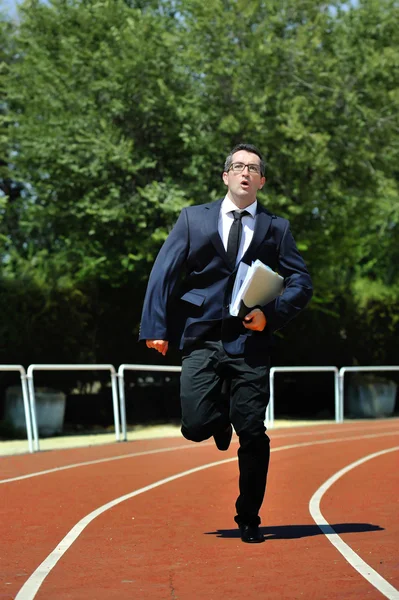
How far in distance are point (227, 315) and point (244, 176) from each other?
875mm

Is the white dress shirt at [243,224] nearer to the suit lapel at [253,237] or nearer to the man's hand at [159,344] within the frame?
the suit lapel at [253,237]

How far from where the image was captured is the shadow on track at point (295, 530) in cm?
821

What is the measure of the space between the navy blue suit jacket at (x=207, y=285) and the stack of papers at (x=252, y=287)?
0.09 meters

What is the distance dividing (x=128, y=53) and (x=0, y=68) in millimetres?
3799

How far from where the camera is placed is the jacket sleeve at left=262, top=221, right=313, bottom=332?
770cm

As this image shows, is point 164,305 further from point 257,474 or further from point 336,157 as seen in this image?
point 336,157

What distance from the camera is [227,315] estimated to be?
25.3 ft

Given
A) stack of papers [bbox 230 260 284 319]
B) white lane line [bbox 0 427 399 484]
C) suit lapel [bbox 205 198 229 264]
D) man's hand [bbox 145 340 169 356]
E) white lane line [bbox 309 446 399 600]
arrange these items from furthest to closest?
1. white lane line [bbox 0 427 399 484]
2. suit lapel [bbox 205 198 229 264]
3. man's hand [bbox 145 340 169 356]
4. stack of papers [bbox 230 260 284 319]
5. white lane line [bbox 309 446 399 600]

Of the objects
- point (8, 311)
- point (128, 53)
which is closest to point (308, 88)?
point (128, 53)

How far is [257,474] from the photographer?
7.76 meters

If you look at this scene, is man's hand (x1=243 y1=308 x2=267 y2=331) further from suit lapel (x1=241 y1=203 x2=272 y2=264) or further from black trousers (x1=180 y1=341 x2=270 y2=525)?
suit lapel (x1=241 y1=203 x2=272 y2=264)

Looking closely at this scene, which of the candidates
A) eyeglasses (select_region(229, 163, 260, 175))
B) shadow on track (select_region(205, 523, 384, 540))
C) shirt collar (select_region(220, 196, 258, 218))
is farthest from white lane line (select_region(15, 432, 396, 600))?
eyeglasses (select_region(229, 163, 260, 175))

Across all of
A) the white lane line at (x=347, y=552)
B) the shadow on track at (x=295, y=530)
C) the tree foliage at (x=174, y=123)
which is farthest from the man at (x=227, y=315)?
the tree foliage at (x=174, y=123)

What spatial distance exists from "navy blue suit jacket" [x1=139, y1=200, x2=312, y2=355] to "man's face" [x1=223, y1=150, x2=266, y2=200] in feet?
0.55
